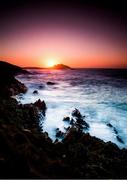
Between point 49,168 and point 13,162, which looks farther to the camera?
point 49,168

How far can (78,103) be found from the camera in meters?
14.0

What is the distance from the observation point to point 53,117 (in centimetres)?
1034

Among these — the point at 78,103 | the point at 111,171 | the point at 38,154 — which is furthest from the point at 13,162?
the point at 78,103

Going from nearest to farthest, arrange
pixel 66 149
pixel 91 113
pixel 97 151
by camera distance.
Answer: pixel 66 149 → pixel 97 151 → pixel 91 113

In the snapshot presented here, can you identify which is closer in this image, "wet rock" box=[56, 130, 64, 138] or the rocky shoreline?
the rocky shoreline

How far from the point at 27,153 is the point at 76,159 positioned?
1.70 meters

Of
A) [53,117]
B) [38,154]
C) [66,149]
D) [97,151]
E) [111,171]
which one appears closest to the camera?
[38,154]

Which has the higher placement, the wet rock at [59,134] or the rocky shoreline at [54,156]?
the rocky shoreline at [54,156]

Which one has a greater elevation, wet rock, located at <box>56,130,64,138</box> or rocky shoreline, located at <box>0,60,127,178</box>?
rocky shoreline, located at <box>0,60,127,178</box>

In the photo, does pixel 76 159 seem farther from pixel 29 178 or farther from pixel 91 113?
pixel 91 113

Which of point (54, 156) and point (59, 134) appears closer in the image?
point (54, 156)

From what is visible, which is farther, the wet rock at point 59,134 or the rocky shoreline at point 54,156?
the wet rock at point 59,134

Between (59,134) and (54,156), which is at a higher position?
(54,156)

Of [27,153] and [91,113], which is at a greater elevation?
[27,153]
